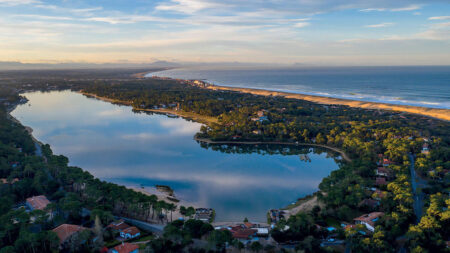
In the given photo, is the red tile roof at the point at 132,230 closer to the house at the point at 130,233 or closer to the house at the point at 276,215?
the house at the point at 130,233

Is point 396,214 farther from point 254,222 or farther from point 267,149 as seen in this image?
point 267,149

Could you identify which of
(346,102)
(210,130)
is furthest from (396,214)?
(346,102)

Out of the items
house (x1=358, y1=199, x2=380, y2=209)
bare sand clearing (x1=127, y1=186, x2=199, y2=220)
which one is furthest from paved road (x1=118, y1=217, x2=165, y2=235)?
house (x1=358, y1=199, x2=380, y2=209)

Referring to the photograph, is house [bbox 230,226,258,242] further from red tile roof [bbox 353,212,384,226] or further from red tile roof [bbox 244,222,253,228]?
red tile roof [bbox 353,212,384,226]

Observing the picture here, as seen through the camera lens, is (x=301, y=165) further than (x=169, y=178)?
Yes

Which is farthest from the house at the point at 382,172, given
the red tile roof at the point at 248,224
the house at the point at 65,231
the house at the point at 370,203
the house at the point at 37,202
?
the house at the point at 37,202
